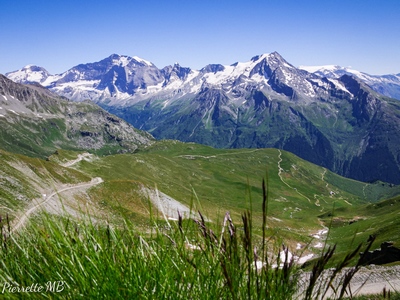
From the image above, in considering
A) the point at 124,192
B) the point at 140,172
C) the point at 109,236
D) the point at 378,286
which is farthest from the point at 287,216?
the point at 109,236

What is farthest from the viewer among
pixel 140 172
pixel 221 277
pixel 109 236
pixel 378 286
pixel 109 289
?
pixel 140 172

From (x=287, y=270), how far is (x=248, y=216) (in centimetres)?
75

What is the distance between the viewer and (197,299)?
2961mm

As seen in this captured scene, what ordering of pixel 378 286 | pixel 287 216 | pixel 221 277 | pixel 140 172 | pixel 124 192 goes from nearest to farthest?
pixel 221 277
pixel 378 286
pixel 124 192
pixel 287 216
pixel 140 172

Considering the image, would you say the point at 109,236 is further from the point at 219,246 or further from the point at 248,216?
the point at 248,216

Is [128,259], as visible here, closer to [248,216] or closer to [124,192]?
[248,216]

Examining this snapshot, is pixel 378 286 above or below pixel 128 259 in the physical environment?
below

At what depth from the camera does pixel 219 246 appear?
2.94 meters

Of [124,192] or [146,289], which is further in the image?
[124,192]

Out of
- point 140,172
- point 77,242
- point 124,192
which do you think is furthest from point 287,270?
point 140,172

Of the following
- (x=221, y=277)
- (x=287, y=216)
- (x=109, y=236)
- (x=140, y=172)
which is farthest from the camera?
(x=140, y=172)

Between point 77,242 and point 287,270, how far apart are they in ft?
6.81

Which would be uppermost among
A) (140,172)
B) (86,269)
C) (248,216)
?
(248,216)

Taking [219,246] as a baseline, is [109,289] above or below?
below
